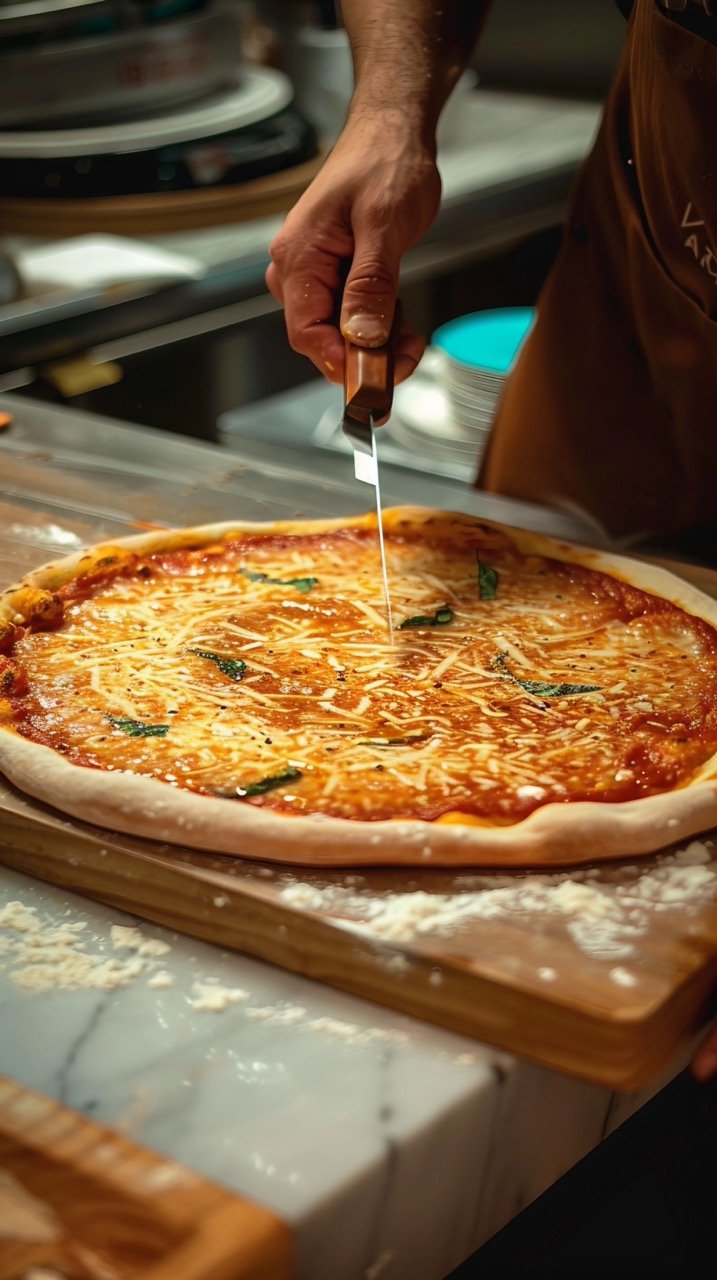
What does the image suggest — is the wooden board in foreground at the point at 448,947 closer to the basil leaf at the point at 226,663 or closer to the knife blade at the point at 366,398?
the basil leaf at the point at 226,663

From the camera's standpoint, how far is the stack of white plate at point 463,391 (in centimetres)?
281

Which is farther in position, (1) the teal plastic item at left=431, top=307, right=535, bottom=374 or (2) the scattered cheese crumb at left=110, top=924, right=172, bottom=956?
(1) the teal plastic item at left=431, top=307, right=535, bottom=374

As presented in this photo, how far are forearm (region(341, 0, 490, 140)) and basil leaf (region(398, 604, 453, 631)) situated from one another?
678 mm

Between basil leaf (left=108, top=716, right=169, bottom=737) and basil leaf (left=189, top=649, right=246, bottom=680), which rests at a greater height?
basil leaf (left=108, top=716, right=169, bottom=737)

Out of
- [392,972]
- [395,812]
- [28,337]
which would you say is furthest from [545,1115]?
[28,337]

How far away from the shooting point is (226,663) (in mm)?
1695

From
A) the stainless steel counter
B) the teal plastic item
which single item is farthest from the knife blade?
the stainless steel counter

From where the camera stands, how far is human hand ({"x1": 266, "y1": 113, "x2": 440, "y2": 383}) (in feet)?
6.02

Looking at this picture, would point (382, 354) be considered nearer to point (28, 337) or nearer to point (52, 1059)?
point (52, 1059)

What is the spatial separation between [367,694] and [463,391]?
53.6 inches

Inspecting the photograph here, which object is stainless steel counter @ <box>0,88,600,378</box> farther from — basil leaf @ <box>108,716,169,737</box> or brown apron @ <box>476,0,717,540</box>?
basil leaf @ <box>108,716,169,737</box>

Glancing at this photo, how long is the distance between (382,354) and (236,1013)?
885 millimetres

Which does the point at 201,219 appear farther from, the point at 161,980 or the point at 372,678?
the point at 161,980

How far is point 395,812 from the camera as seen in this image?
1.39 m
